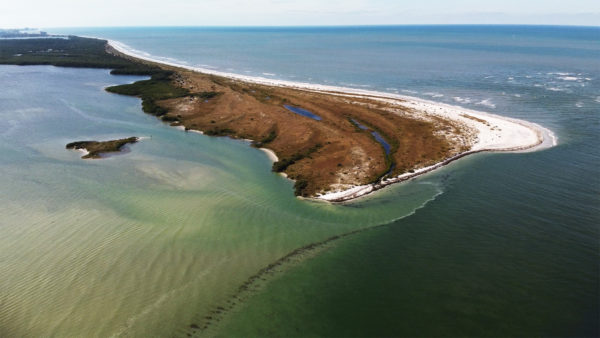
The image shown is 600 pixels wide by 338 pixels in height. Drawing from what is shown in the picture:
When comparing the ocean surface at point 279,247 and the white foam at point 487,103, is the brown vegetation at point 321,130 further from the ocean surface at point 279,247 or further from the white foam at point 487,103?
the white foam at point 487,103

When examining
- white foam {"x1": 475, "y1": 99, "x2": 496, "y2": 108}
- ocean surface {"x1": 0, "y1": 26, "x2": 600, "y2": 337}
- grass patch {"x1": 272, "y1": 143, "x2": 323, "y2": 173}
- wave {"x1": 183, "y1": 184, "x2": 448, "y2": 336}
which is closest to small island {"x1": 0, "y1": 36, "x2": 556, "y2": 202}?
grass patch {"x1": 272, "y1": 143, "x2": 323, "y2": 173}

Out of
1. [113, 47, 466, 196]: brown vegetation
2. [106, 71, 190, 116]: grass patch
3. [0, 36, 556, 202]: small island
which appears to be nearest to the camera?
[0, 36, 556, 202]: small island

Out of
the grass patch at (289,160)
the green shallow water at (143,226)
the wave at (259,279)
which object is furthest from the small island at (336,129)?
the wave at (259,279)

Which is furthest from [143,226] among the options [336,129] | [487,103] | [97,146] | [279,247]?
[487,103]

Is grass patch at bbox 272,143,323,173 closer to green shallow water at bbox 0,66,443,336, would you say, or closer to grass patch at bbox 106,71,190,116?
green shallow water at bbox 0,66,443,336

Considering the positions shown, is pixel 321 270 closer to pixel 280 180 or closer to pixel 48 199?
pixel 280 180

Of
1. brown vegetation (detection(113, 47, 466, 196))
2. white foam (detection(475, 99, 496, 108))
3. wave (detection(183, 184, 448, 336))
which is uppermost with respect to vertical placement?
white foam (detection(475, 99, 496, 108))

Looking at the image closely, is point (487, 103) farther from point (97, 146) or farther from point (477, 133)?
point (97, 146)
